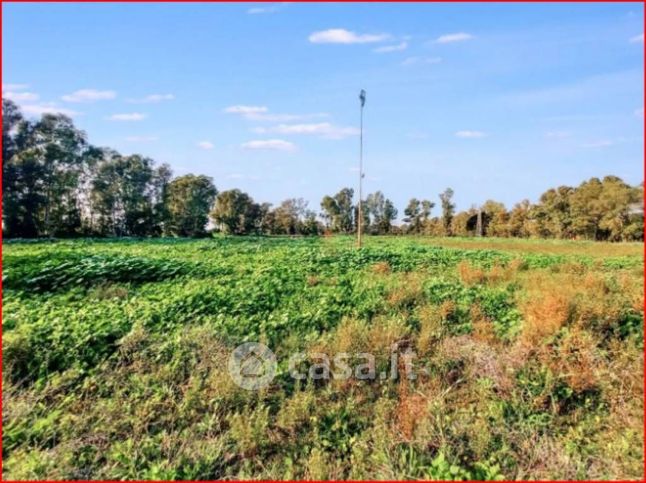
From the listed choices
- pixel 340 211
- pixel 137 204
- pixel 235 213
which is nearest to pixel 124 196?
pixel 137 204

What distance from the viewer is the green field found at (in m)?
3.74

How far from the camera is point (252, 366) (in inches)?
192

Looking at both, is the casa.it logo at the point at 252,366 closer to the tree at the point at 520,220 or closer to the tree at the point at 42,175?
the tree at the point at 42,175

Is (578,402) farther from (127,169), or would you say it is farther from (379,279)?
(127,169)

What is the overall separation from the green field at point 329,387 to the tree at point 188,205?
30.4 meters

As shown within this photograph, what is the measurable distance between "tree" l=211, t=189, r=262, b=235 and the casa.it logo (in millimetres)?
39710

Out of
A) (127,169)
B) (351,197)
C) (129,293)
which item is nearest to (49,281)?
(129,293)

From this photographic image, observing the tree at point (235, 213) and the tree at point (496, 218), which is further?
the tree at point (235, 213)

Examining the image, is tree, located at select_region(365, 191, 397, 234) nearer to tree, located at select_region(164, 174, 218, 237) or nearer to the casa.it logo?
tree, located at select_region(164, 174, 218, 237)

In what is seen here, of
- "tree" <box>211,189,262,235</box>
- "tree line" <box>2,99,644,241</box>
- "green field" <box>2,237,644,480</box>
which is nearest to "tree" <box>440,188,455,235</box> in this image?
"tree line" <box>2,99,644,241</box>

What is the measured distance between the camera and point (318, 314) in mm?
5992

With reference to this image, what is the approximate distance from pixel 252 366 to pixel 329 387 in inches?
38.8

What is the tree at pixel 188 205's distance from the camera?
119 feet

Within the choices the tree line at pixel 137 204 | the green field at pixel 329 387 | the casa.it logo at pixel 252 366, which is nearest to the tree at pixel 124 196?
the tree line at pixel 137 204
